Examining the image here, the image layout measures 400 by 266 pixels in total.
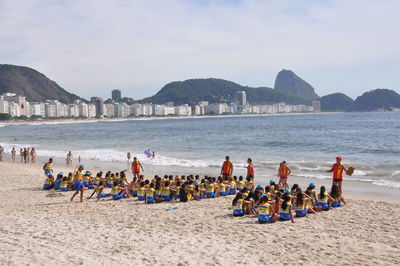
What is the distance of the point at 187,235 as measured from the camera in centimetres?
824

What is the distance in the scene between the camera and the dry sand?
6801 millimetres

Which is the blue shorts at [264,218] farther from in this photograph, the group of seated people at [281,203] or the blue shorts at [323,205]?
the blue shorts at [323,205]

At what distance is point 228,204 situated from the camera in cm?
1148

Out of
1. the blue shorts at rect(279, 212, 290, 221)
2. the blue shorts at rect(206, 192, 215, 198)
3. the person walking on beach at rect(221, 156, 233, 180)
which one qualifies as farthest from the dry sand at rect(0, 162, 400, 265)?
the person walking on beach at rect(221, 156, 233, 180)

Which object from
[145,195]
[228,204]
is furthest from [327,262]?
[145,195]

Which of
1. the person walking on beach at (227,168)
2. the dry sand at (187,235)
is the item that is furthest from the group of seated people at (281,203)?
the person walking on beach at (227,168)

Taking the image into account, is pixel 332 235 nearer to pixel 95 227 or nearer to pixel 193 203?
pixel 193 203

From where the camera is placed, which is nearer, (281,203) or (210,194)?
(281,203)

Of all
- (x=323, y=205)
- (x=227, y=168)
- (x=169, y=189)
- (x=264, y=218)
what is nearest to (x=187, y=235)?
(x=264, y=218)

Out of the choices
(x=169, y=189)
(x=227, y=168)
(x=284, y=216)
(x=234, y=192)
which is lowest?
(x=234, y=192)

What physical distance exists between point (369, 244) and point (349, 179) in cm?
1010

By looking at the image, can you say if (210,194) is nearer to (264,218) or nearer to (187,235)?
(264,218)

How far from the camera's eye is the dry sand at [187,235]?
6801mm

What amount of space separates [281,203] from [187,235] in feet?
9.31
